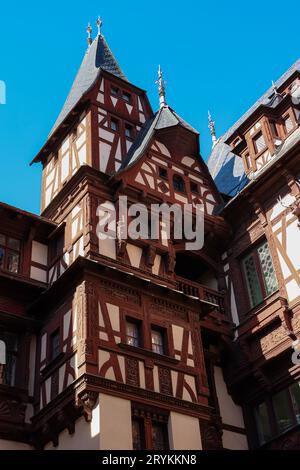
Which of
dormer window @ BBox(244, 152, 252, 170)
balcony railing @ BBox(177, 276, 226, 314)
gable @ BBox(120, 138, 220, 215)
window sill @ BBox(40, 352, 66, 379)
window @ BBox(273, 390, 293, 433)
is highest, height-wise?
dormer window @ BBox(244, 152, 252, 170)

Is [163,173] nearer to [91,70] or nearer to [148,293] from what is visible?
[148,293]

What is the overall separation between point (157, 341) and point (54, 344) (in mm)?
2657

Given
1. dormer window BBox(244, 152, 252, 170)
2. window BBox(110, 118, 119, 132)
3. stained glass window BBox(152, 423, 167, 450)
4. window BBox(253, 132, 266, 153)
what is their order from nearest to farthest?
1. stained glass window BBox(152, 423, 167, 450)
2. window BBox(253, 132, 266, 153)
3. dormer window BBox(244, 152, 252, 170)
4. window BBox(110, 118, 119, 132)

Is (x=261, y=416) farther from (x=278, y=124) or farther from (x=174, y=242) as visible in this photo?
(x=278, y=124)

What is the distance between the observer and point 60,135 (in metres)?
24.8

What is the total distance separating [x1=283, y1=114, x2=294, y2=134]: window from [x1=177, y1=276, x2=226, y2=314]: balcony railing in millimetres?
5754

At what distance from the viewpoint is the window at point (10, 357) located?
59.3 feet

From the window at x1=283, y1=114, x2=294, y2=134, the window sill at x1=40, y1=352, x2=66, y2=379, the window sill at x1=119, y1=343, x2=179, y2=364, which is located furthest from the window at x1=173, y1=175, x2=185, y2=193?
the window sill at x1=40, y1=352, x2=66, y2=379

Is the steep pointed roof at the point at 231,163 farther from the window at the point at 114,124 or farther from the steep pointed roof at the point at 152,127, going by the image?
the window at the point at 114,124

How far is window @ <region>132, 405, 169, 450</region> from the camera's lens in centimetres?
1586

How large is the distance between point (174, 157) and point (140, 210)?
3.54 meters

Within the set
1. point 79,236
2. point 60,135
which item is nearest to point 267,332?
point 79,236

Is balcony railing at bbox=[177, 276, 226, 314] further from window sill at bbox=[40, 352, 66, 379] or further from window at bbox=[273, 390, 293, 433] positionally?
window sill at bbox=[40, 352, 66, 379]

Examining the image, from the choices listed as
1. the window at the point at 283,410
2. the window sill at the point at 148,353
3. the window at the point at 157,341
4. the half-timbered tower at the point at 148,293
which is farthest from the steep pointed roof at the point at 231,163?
the window sill at the point at 148,353
